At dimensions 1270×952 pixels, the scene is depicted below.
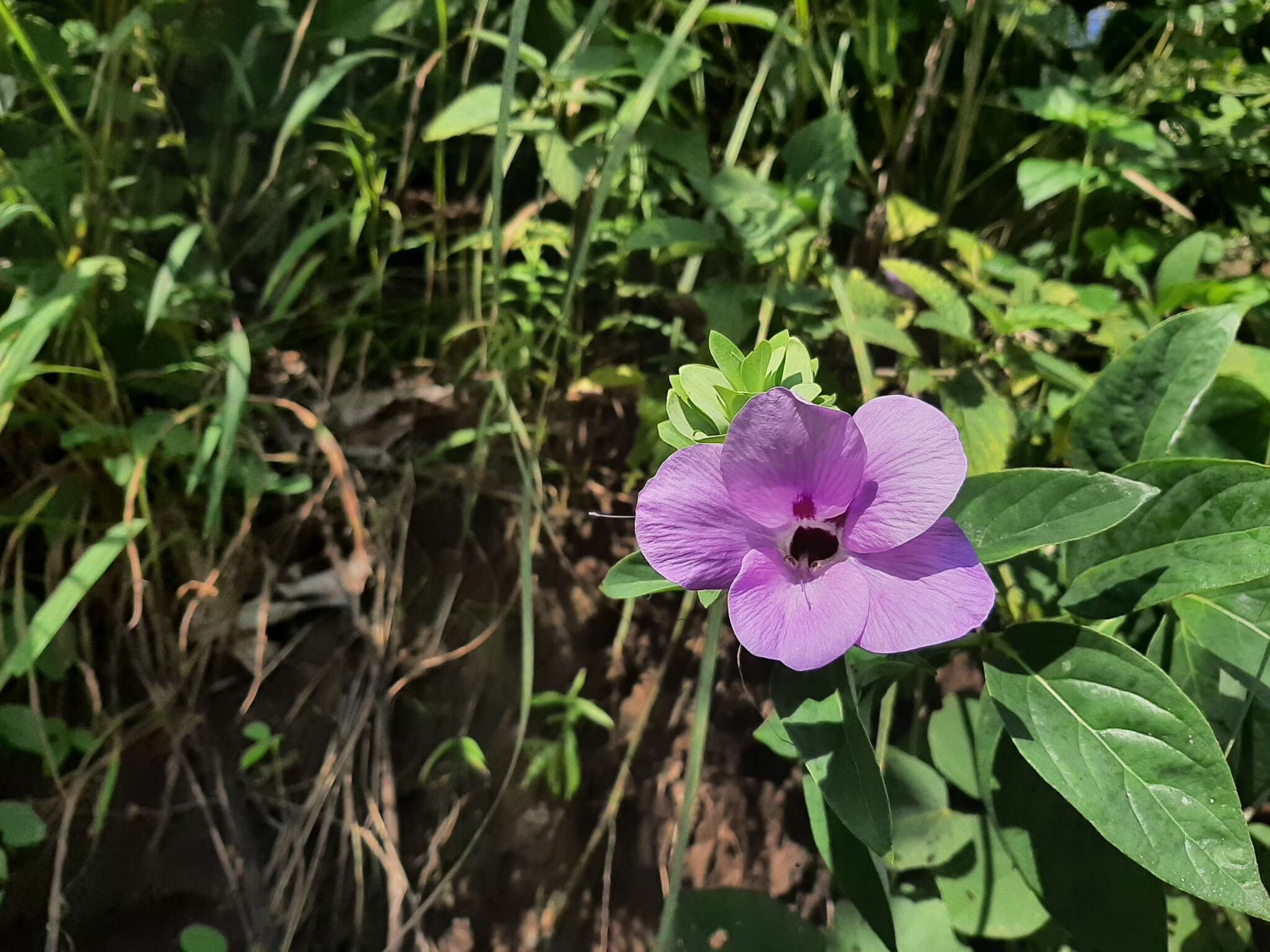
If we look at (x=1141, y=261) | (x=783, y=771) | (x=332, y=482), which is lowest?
(x=783, y=771)

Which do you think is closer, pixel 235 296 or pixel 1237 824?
pixel 1237 824

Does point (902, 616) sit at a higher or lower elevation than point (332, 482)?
higher

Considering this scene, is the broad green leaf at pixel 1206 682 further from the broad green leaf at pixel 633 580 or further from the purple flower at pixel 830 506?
the broad green leaf at pixel 633 580

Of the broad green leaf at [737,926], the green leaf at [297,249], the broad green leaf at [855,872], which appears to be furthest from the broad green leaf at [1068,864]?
the green leaf at [297,249]

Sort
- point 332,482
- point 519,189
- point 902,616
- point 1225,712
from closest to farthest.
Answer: point 902,616
point 1225,712
point 332,482
point 519,189

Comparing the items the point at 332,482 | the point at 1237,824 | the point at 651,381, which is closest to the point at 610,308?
the point at 651,381

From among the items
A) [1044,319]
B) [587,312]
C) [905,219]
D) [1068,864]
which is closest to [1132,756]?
[1068,864]

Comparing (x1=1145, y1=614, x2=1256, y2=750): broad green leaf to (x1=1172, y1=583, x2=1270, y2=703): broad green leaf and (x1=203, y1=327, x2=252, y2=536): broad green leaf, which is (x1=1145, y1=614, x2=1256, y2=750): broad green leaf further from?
(x1=203, y1=327, x2=252, y2=536): broad green leaf

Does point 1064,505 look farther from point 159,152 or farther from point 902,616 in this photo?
point 159,152
